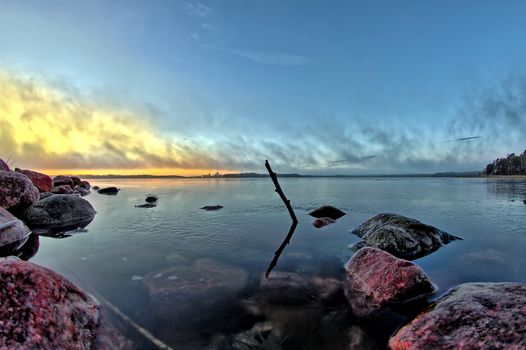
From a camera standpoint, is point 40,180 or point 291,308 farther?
point 40,180

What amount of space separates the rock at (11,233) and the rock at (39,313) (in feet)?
27.7

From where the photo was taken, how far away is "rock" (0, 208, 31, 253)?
35.4ft

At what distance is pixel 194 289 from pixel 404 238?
314 inches

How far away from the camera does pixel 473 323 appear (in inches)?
169

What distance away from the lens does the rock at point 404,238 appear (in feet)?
34.3

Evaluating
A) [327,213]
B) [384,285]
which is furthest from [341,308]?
[327,213]

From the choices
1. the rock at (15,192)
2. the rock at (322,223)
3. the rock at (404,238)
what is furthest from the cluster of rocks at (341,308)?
the rock at (15,192)

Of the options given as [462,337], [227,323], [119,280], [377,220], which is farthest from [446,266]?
[119,280]

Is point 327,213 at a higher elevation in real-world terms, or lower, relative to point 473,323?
lower

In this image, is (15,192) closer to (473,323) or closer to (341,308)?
(341,308)

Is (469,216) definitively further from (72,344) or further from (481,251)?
(72,344)

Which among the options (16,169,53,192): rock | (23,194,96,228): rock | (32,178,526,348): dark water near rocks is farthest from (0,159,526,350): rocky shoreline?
→ (16,169,53,192): rock

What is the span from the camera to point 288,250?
11.1 meters

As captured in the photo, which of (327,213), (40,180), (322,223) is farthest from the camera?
(40,180)
